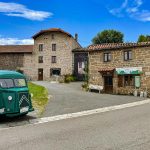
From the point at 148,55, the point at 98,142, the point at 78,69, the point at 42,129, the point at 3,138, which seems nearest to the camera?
the point at 98,142

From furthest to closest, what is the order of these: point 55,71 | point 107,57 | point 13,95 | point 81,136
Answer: point 55,71 → point 107,57 → point 13,95 → point 81,136

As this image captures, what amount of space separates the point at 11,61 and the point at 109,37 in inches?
962

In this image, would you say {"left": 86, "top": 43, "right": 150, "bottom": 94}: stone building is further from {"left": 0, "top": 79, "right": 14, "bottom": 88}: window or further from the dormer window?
{"left": 0, "top": 79, "right": 14, "bottom": 88}: window

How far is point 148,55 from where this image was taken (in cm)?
3581

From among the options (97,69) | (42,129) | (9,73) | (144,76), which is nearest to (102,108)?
(9,73)

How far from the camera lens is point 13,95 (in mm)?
16344

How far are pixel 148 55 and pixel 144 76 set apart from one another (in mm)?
2242

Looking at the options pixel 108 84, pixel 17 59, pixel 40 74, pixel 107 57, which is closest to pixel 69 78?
pixel 40 74

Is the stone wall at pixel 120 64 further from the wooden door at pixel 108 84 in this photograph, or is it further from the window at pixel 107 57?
the wooden door at pixel 108 84

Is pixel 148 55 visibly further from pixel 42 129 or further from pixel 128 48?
pixel 42 129

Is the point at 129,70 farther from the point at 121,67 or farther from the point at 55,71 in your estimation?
the point at 55,71

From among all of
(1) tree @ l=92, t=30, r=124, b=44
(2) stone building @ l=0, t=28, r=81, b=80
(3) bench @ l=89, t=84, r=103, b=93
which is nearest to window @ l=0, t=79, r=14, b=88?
(3) bench @ l=89, t=84, r=103, b=93

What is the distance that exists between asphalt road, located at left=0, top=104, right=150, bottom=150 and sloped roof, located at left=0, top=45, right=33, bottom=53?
49029mm

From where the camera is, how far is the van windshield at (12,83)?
1639 centimetres
